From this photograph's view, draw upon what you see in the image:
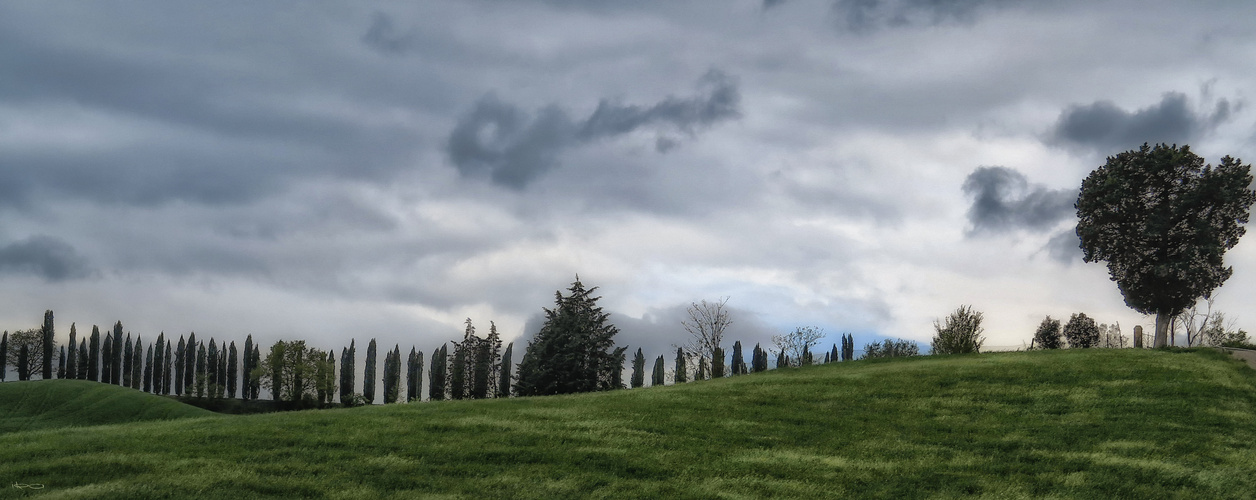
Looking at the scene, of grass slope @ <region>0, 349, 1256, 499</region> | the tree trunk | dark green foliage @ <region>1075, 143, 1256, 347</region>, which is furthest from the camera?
the tree trunk

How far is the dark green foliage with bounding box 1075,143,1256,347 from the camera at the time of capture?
3728 centimetres

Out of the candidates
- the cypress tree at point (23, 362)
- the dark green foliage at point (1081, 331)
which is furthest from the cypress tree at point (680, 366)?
the cypress tree at point (23, 362)

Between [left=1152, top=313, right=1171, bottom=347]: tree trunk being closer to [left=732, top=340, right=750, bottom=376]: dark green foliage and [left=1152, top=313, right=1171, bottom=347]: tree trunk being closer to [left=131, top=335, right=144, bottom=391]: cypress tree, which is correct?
[left=732, top=340, right=750, bottom=376]: dark green foliage

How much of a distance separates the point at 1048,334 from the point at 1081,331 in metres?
2.85

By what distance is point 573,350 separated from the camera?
39781 mm

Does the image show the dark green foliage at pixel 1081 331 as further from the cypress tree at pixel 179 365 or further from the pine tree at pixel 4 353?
the pine tree at pixel 4 353

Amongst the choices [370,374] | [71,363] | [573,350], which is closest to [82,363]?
[71,363]

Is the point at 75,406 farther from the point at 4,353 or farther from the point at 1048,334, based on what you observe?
the point at 1048,334

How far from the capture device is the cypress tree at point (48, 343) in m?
55.3

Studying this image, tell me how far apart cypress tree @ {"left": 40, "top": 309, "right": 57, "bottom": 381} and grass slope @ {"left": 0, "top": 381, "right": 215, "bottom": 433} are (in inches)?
827

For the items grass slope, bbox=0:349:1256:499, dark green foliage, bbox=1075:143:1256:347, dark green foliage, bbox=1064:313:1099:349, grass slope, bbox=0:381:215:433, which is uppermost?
dark green foliage, bbox=1075:143:1256:347

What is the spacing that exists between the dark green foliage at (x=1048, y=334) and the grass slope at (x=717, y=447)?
30328mm

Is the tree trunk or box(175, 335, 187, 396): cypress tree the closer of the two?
the tree trunk

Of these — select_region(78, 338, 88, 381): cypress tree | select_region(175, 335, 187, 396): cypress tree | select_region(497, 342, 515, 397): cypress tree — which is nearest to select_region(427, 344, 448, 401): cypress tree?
select_region(497, 342, 515, 397): cypress tree
